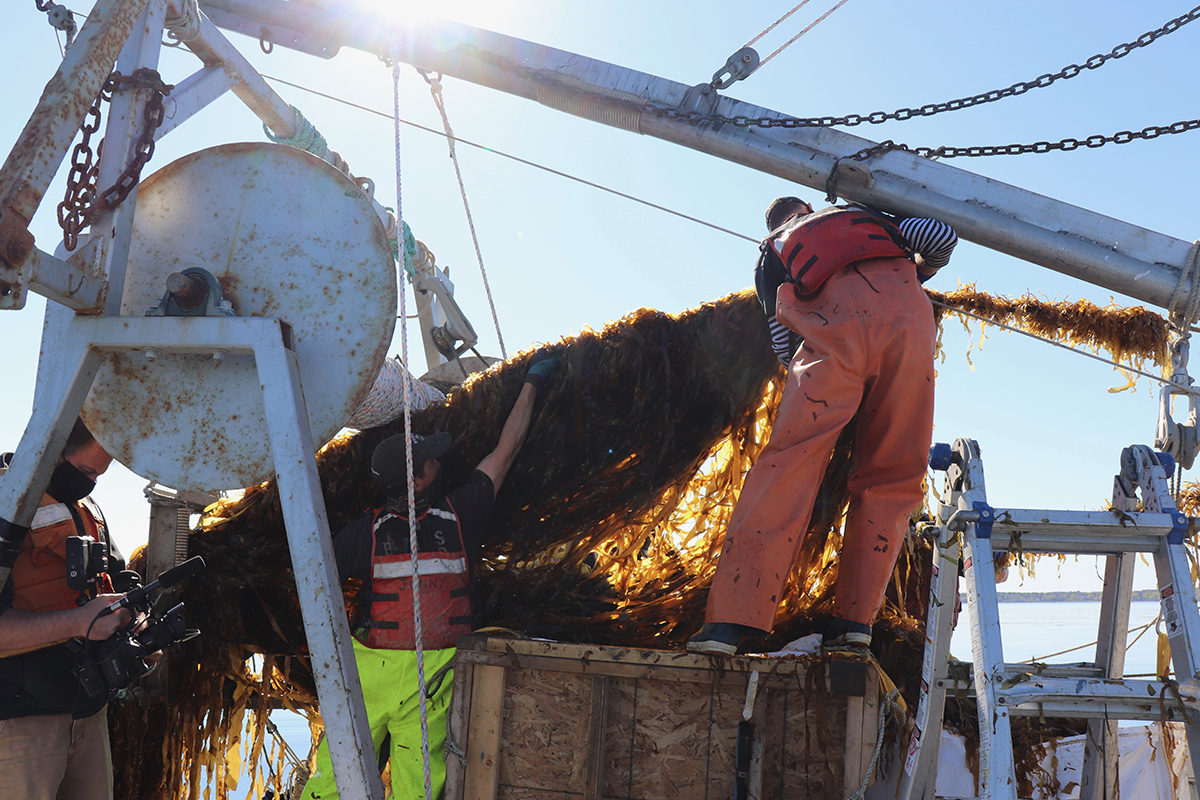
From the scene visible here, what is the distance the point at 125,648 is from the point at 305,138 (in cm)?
338

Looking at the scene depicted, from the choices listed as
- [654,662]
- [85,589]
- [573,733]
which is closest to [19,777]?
[85,589]

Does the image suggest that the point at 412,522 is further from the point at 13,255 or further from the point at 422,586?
the point at 13,255

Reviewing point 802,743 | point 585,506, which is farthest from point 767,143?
point 802,743

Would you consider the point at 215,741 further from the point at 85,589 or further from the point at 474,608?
the point at 474,608

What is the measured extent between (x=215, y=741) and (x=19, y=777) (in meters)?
1.04

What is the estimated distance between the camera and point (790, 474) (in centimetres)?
294

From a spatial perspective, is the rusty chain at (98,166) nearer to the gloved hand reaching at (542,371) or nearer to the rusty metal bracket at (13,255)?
the rusty metal bracket at (13,255)

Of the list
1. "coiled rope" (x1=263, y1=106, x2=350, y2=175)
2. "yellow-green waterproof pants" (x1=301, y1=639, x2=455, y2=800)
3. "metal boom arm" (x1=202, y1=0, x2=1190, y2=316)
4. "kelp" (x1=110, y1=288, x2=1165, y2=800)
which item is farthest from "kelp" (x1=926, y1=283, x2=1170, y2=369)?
"coiled rope" (x1=263, y1=106, x2=350, y2=175)

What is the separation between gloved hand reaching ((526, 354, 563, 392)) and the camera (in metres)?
4.04

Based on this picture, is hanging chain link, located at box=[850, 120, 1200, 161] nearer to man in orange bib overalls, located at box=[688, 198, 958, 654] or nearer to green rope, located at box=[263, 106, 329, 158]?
man in orange bib overalls, located at box=[688, 198, 958, 654]

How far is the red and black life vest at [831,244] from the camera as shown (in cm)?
308

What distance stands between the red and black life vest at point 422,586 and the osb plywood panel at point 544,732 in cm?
68

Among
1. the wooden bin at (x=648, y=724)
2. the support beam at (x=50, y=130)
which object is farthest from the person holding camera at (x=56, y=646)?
the wooden bin at (x=648, y=724)

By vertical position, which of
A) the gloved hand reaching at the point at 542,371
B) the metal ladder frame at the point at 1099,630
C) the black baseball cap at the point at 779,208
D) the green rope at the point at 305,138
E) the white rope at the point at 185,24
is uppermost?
the green rope at the point at 305,138
